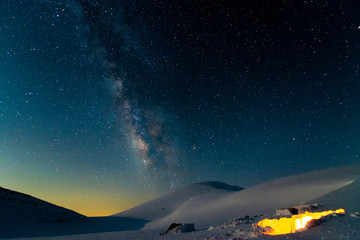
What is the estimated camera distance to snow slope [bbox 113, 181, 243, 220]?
2647cm

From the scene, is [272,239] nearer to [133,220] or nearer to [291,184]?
[291,184]

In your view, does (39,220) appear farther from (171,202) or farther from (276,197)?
(276,197)

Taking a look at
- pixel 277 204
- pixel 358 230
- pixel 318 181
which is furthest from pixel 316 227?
pixel 318 181

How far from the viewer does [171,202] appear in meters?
30.7

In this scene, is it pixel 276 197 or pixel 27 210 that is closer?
pixel 276 197

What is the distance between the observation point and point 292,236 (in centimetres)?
322

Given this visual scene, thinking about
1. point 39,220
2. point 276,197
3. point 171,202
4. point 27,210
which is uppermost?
point 171,202

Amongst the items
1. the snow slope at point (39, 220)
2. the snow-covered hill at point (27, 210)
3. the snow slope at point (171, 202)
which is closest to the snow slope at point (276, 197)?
the snow slope at point (171, 202)

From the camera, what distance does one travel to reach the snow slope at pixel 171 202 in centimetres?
2647

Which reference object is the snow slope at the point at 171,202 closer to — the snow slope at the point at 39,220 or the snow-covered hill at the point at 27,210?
the snow slope at the point at 39,220

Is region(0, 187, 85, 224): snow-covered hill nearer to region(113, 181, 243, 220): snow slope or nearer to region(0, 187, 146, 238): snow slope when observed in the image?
region(0, 187, 146, 238): snow slope

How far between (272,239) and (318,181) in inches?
718

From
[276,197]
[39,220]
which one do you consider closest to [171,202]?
[39,220]

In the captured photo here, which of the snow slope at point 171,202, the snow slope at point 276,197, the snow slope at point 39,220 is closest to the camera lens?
the snow slope at point 276,197
